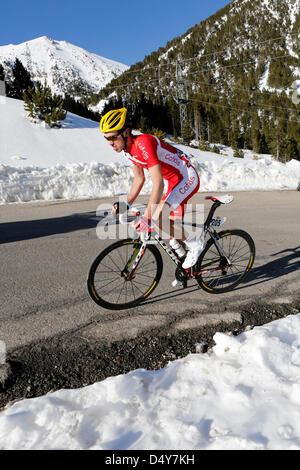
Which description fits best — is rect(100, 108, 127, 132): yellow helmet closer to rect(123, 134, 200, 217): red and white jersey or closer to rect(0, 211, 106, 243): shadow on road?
rect(123, 134, 200, 217): red and white jersey

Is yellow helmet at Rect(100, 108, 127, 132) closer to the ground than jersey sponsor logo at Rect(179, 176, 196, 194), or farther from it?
farther from it

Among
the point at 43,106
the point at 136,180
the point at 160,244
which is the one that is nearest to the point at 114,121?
the point at 136,180

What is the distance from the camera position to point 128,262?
344 cm

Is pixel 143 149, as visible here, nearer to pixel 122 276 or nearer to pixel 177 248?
pixel 177 248

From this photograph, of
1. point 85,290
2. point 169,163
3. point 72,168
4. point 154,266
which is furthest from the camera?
point 72,168

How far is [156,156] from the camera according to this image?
311 cm

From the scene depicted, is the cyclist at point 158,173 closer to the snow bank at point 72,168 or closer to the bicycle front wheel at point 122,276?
the bicycle front wheel at point 122,276

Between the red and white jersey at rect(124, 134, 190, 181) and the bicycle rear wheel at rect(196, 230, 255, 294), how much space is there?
97cm

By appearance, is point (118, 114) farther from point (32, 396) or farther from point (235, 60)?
point (235, 60)

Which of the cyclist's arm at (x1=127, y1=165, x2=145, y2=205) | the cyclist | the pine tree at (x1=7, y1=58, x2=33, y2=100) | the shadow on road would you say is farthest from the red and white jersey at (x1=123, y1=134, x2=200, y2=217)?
the pine tree at (x1=7, y1=58, x2=33, y2=100)

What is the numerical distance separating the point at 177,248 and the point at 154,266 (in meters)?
0.38

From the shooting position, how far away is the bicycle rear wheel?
3801 mm

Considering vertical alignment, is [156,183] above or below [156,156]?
below
